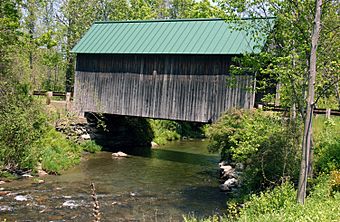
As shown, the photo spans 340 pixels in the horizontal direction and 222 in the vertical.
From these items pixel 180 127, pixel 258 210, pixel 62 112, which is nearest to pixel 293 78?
pixel 258 210

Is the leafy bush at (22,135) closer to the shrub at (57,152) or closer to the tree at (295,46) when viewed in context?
the shrub at (57,152)

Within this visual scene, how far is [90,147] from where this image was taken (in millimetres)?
24453

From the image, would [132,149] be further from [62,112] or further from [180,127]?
[180,127]

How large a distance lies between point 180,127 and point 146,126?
610 cm

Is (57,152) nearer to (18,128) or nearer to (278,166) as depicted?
(18,128)

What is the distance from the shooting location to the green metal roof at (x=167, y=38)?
66.6 ft

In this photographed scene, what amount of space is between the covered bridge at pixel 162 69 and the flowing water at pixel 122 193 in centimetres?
305

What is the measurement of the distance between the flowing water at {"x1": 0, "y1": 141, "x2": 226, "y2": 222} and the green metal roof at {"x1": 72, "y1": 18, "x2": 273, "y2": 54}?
19.4 ft

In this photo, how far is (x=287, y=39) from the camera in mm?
12000

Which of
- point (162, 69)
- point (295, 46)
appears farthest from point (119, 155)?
point (295, 46)

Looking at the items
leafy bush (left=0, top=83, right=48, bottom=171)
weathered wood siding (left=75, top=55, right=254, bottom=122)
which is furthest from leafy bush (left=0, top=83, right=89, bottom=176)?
weathered wood siding (left=75, top=55, right=254, bottom=122)

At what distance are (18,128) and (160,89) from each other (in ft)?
26.5

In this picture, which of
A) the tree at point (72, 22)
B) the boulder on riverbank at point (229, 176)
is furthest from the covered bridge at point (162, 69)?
the tree at point (72, 22)

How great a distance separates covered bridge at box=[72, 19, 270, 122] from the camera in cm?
2061
